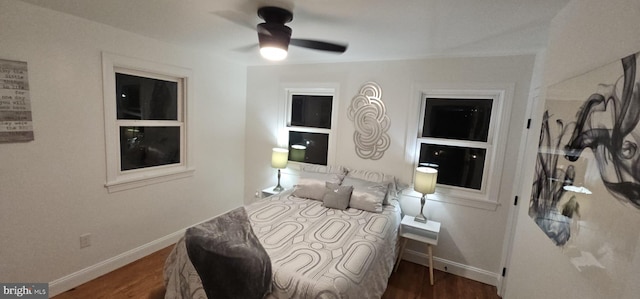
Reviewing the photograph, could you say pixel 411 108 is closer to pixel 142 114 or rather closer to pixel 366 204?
pixel 366 204

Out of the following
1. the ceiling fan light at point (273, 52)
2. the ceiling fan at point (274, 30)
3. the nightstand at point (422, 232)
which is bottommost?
the nightstand at point (422, 232)

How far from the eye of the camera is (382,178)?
9.91 feet

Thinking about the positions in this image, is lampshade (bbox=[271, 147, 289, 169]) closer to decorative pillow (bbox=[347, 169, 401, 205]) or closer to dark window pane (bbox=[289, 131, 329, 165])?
dark window pane (bbox=[289, 131, 329, 165])

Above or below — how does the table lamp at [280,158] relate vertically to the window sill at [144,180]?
above

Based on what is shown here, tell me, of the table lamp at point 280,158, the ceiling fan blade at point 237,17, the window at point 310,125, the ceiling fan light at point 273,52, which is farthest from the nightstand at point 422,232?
the ceiling fan blade at point 237,17

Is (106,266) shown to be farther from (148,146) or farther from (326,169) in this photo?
(326,169)

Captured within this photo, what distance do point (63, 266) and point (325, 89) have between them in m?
3.14

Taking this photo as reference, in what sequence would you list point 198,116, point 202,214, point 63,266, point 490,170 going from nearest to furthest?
1. point 63,266
2. point 490,170
3. point 198,116
4. point 202,214

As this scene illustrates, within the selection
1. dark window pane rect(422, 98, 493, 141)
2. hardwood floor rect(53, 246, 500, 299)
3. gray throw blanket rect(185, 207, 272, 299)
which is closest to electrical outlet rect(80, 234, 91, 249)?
hardwood floor rect(53, 246, 500, 299)

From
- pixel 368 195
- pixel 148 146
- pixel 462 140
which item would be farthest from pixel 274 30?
pixel 462 140

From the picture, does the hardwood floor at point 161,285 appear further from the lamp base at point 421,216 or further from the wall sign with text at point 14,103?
the wall sign with text at point 14,103

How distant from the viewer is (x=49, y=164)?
2086 millimetres

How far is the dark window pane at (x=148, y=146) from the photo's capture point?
267 centimetres

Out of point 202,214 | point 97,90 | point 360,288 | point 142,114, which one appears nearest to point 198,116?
point 142,114
